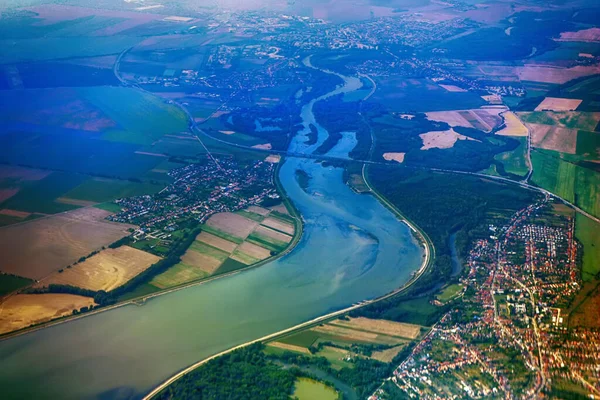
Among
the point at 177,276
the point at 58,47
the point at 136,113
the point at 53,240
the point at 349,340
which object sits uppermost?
the point at 58,47

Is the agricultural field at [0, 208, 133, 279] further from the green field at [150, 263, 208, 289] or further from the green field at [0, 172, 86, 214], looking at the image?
the green field at [150, 263, 208, 289]

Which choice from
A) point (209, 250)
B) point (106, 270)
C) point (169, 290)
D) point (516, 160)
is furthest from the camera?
point (516, 160)

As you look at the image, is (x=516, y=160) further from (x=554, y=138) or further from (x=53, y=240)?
(x=53, y=240)

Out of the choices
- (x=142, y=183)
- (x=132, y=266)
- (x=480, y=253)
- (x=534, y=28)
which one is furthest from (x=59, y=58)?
(x=534, y=28)

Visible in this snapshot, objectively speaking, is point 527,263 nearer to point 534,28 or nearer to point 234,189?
point 234,189

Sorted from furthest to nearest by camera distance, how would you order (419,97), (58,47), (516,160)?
(58,47) < (419,97) < (516,160)

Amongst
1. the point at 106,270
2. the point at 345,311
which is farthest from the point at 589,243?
the point at 106,270

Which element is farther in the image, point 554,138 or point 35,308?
point 554,138

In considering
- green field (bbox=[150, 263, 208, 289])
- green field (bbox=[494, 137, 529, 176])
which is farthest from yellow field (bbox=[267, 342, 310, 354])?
green field (bbox=[494, 137, 529, 176])
